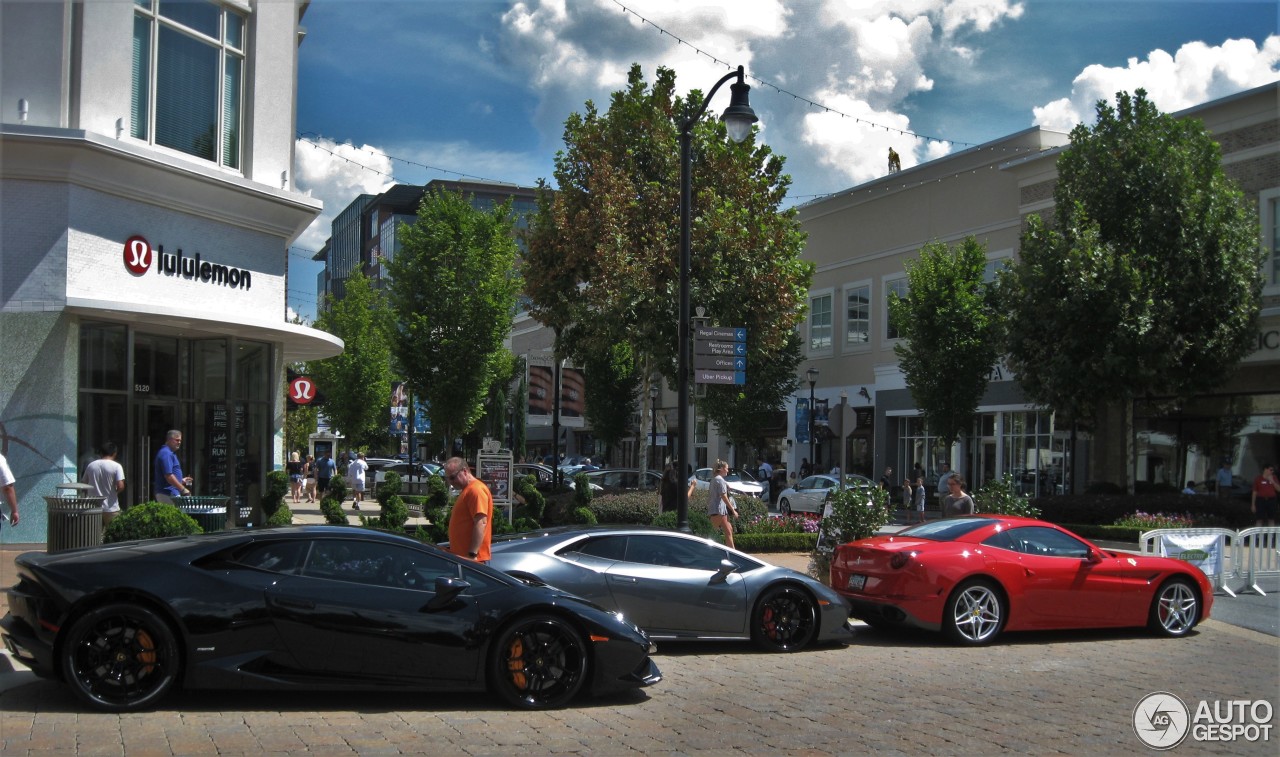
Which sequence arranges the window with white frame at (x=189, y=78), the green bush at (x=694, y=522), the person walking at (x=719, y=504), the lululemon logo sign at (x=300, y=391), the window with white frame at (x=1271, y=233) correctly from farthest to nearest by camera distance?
the window with white frame at (x=1271, y=233)
the lululemon logo sign at (x=300, y=391)
the person walking at (x=719, y=504)
the green bush at (x=694, y=522)
the window with white frame at (x=189, y=78)

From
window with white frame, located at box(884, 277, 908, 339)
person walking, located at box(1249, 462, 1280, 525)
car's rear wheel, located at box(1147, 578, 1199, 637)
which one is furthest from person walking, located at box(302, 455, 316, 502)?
car's rear wheel, located at box(1147, 578, 1199, 637)

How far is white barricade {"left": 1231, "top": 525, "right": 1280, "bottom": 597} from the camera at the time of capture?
1630cm

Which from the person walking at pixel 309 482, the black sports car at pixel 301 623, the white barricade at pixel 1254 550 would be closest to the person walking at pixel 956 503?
the white barricade at pixel 1254 550

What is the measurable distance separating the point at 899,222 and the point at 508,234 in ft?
53.7

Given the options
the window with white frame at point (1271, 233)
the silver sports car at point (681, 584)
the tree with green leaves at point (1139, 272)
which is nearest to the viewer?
the silver sports car at point (681, 584)

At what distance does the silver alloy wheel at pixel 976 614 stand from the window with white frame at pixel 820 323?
3723 centimetres

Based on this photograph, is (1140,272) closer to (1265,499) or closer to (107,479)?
(1265,499)

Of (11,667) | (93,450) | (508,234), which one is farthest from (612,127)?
(11,667)

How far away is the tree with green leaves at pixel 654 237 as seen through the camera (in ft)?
90.5

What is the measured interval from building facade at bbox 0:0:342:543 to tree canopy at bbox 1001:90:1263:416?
18.5 m

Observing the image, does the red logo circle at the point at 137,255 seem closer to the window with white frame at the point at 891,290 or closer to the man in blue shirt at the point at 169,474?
the man in blue shirt at the point at 169,474

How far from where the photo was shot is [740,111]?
16422 millimetres

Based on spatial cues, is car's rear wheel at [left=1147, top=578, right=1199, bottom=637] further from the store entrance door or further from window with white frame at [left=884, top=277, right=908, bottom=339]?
window with white frame at [left=884, top=277, right=908, bottom=339]

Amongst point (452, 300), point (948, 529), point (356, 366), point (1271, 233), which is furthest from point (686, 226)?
point (356, 366)
